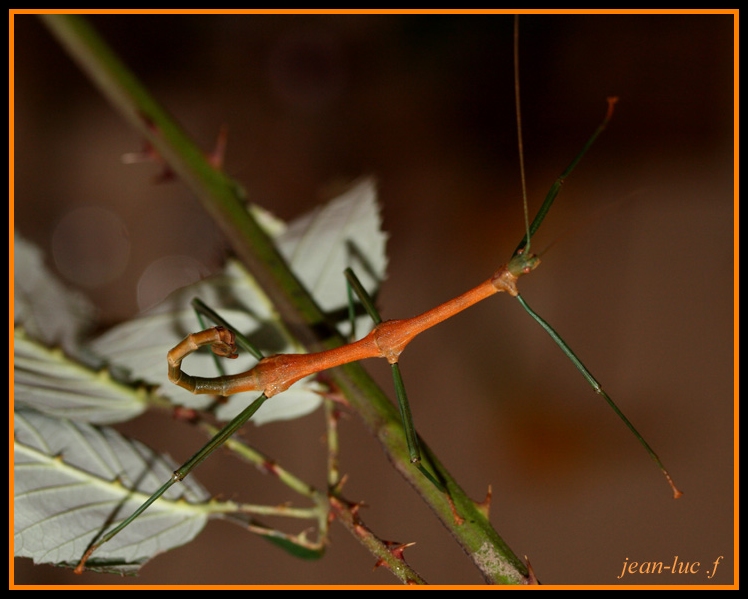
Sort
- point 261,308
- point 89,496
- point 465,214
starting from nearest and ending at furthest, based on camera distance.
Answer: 1. point 89,496
2. point 261,308
3. point 465,214

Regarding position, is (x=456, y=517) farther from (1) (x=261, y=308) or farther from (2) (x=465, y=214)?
(2) (x=465, y=214)

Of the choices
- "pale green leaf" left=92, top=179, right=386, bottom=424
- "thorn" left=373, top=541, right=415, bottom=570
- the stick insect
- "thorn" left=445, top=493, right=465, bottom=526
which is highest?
"pale green leaf" left=92, top=179, right=386, bottom=424

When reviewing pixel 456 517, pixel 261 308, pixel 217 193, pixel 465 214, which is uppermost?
pixel 217 193

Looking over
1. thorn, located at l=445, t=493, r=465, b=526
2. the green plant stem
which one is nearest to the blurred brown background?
the green plant stem

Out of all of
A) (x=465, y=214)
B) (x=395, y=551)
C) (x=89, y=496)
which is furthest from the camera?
(x=465, y=214)

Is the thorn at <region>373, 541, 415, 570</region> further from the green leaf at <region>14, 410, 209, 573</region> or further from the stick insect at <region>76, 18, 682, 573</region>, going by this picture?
the green leaf at <region>14, 410, 209, 573</region>

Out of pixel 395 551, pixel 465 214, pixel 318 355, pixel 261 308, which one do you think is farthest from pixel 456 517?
pixel 465 214

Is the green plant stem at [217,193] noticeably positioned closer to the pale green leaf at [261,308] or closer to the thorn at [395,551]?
the pale green leaf at [261,308]

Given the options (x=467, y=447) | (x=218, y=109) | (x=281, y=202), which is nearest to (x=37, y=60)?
(x=218, y=109)
